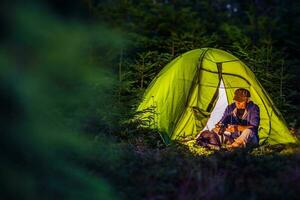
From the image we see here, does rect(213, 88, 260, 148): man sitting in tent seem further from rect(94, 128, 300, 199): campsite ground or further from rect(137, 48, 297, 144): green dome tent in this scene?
rect(94, 128, 300, 199): campsite ground

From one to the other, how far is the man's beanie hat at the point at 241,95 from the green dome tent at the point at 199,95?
0.64ft

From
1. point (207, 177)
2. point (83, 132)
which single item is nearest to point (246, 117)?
point (207, 177)

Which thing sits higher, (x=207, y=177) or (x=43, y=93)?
(x=43, y=93)

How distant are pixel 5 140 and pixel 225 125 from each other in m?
6.17

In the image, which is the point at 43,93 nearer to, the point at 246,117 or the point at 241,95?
the point at 246,117

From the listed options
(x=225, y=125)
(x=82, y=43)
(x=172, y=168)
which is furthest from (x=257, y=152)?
(x=82, y=43)

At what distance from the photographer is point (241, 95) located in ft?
27.8

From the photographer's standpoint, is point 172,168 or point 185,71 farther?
point 185,71

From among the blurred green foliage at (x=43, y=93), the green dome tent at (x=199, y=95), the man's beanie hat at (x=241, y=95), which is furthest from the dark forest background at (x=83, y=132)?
the man's beanie hat at (x=241, y=95)

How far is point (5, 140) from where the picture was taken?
2.67 meters

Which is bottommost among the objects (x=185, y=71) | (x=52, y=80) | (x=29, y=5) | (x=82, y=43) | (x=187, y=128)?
(x=187, y=128)

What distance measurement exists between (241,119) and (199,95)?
1100 mm

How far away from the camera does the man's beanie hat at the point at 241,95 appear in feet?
27.7

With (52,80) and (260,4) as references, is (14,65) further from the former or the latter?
(260,4)
